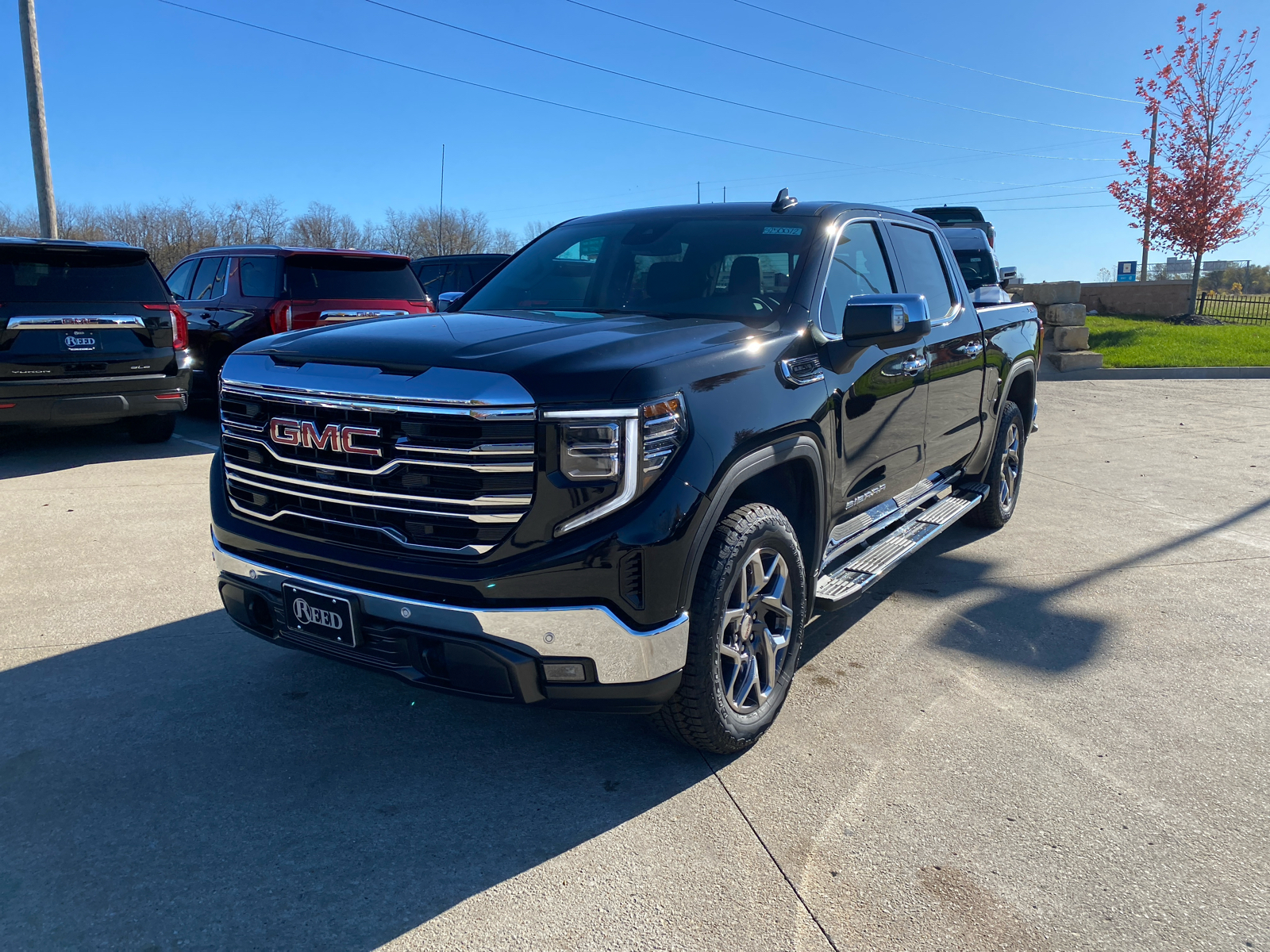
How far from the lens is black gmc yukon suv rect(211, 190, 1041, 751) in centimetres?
268

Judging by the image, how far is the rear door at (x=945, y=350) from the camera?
478cm

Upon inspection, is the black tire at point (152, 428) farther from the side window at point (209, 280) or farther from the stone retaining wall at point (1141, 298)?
the stone retaining wall at point (1141, 298)

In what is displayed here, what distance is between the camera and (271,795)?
9.81 ft

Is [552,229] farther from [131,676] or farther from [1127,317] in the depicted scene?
[1127,317]

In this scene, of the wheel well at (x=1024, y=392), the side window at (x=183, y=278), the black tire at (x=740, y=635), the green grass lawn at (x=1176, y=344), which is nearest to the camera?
the black tire at (x=740, y=635)

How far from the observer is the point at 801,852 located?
9.03ft

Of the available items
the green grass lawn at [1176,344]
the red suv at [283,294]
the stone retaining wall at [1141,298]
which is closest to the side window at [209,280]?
the red suv at [283,294]

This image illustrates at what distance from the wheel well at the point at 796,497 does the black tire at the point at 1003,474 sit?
9.61 ft

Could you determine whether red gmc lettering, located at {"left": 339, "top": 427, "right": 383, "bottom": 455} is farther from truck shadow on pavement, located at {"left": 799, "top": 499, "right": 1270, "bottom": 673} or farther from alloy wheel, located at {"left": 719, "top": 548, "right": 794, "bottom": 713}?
truck shadow on pavement, located at {"left": 799, "top": 499, "right": 1270, "bottom": 673}

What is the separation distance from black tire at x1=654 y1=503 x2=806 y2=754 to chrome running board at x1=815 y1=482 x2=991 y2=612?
0.28 metres

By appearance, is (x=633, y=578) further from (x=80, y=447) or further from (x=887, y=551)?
(x=80, y=447)

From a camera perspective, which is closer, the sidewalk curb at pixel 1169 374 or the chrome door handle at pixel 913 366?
the chrome door handle at pixel 913 366

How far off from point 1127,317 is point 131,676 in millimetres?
24302

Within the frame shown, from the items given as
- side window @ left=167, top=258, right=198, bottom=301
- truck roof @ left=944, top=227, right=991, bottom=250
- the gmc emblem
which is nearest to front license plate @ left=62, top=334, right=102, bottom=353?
side window @ left=167, top=258, right=198, bottom=301
